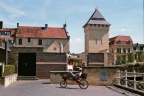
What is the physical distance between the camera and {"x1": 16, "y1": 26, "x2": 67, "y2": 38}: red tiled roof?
78500mm

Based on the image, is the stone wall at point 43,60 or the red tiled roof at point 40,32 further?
the red tiled roof at point 40,32

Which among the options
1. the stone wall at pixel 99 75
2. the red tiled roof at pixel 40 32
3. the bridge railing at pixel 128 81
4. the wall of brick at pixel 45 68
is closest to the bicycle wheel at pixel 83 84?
the stone wall at pixel 99 75

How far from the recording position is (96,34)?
296 feet

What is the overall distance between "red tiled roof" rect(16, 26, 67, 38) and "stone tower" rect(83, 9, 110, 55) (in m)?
11.3

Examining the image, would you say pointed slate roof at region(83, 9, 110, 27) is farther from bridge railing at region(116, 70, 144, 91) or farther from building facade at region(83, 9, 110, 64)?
bridge railing at region(116, 70, 144, 91)

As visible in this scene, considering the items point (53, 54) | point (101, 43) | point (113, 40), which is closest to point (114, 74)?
point (53, 54)

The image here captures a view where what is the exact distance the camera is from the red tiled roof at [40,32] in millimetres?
78500

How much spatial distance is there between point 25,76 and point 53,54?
4496mm

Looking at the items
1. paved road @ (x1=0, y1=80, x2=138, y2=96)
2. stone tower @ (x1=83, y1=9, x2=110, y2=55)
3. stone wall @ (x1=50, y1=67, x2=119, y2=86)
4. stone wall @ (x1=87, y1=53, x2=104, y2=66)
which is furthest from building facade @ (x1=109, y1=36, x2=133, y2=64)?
paved road @ (x1=0, y1=80, x2=138, y2=96)

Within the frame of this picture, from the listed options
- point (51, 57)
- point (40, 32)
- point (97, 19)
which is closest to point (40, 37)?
point (40, 32)

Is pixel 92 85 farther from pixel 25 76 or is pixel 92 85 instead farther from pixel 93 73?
pixel 25 76

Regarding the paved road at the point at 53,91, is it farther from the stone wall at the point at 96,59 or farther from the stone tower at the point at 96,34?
the stone tower at the point at 96,34

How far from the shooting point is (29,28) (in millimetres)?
80625

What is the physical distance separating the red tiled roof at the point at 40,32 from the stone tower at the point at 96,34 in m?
11.3
